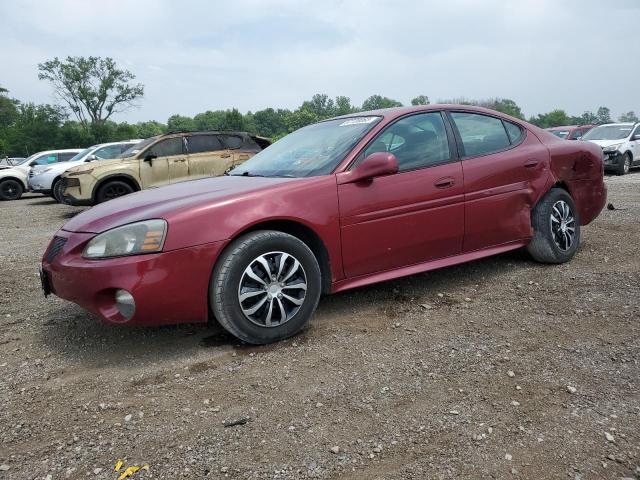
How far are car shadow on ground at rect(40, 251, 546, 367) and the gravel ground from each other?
2 cm

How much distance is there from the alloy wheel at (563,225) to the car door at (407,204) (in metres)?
1.10

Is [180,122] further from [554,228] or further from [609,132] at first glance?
[554,228]

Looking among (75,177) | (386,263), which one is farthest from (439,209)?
(75,177)

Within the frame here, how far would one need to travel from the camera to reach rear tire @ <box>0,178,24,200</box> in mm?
16344

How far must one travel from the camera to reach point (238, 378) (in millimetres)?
2707

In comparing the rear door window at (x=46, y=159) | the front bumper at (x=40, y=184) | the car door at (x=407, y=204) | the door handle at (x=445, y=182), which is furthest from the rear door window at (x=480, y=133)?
the rear door window at (x=46, y=159)

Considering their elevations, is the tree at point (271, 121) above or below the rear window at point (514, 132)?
above

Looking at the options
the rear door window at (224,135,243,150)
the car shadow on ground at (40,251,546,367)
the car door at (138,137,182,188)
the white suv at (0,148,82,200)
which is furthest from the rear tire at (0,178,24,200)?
the car shadow on ground at (40,251,546,367)

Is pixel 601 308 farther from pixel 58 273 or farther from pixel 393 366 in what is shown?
pixel 58 273

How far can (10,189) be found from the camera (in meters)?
16.5

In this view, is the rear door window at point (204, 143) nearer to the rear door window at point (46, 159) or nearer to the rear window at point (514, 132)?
the rear window at point (514, 132)

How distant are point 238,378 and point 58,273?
1267 millimetres

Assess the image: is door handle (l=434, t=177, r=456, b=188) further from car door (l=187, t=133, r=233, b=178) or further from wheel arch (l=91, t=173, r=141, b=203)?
wheel arch (l=91, t=173, r=141, b=203)

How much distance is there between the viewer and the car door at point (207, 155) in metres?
10.1
